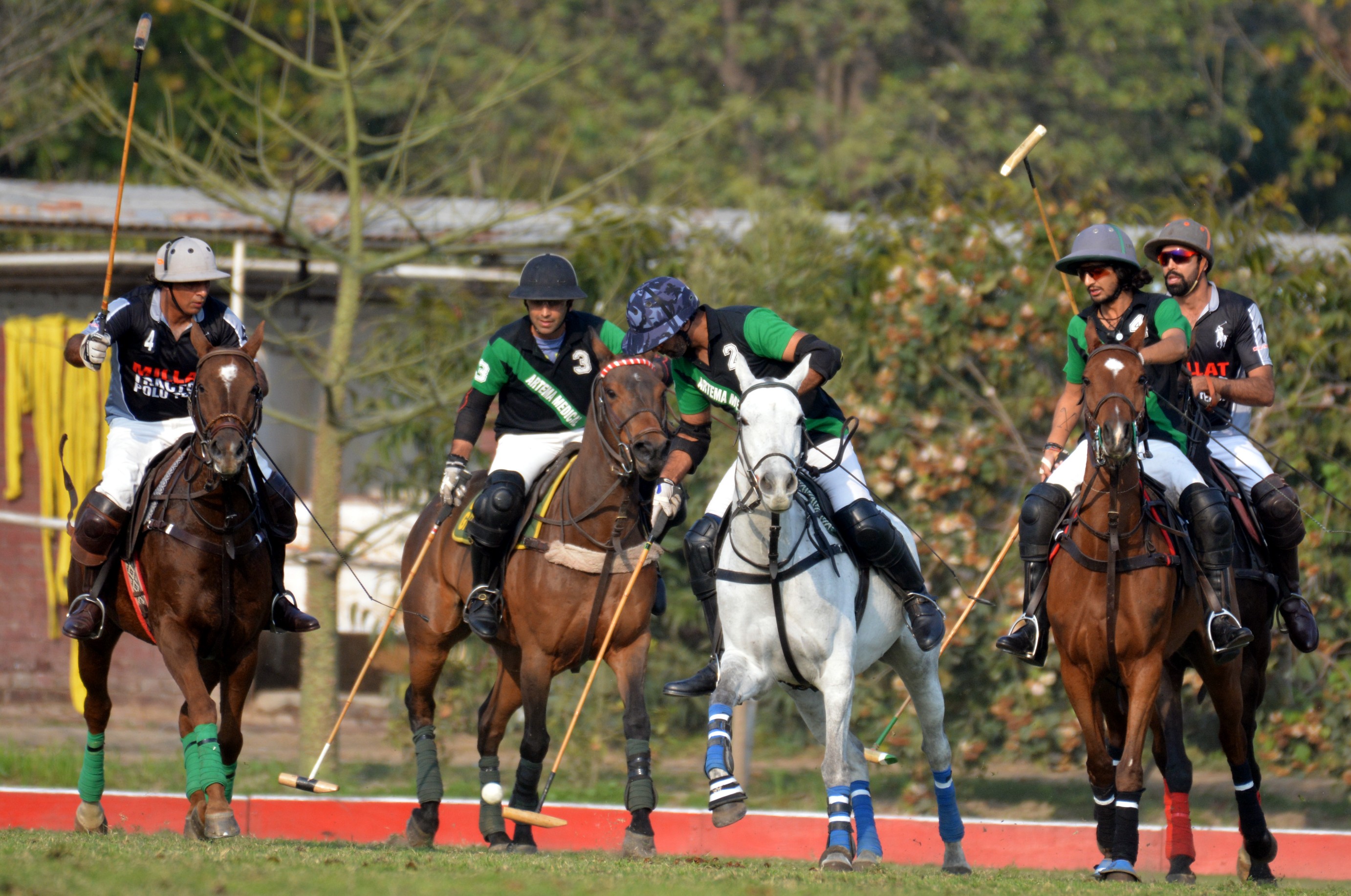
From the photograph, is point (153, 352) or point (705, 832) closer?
point (153, 352)

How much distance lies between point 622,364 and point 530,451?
1.22 m

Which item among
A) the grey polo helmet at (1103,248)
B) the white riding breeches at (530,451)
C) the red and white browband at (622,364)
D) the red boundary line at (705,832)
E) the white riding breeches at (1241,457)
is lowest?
the red boundary line at (705,832)

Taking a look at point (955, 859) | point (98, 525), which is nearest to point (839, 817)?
point (955, 859)

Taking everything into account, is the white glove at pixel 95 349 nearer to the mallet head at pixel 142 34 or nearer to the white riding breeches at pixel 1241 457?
the mallet head at pixel 142 34

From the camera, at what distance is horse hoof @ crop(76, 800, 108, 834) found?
29.5 feet

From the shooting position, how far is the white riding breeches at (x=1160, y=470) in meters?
7.91

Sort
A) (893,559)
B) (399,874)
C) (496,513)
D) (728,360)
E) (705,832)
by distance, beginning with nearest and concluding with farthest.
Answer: (399,874) < (728,360) < (893,559) < (496,513) < (705,832)

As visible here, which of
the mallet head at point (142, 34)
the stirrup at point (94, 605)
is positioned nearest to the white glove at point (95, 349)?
the stirrup at point (94, 605)

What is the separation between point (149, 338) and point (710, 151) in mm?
19647

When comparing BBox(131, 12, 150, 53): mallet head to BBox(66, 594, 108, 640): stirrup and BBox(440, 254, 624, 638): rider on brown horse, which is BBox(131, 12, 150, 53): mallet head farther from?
BBox(66, 594, 108, 640): stirrup

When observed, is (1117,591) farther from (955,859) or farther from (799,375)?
(799,375)

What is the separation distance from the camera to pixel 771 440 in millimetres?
6699

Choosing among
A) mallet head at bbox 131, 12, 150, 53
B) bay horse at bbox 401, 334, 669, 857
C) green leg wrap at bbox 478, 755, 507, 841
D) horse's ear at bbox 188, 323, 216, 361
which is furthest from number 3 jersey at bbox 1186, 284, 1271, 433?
mallet head at bbox 131, 12, 150, 53

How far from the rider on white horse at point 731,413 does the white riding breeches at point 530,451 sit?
1358 millimetres
